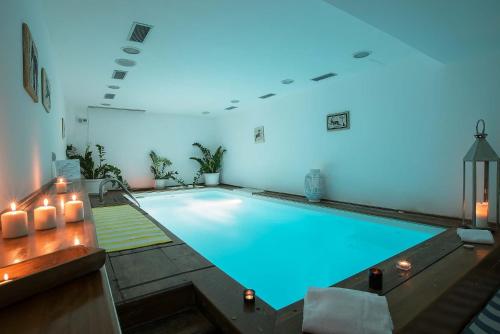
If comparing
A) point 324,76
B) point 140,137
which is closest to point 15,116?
point 324,76

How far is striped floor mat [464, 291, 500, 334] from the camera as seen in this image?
1.51 metres

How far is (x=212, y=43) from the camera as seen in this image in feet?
10.8

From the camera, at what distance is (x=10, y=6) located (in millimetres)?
1479

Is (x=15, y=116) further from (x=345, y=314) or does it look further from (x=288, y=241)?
(x=288, y=241)

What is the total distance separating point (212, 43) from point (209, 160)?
5.72m

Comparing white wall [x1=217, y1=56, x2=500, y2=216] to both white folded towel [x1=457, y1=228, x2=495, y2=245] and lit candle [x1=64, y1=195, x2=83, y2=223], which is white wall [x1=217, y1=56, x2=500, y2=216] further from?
lit candle [x1=64, y1=195, x2=83, y2=223]

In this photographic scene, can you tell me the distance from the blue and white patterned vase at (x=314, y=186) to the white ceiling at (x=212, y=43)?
179 cm

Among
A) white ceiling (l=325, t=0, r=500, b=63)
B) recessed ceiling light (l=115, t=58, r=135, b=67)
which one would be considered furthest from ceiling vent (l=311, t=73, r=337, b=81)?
recessed ceiling light (l=115, t=58, r=135, b=67)

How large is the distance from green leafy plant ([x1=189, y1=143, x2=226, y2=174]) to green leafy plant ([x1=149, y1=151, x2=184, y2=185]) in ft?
2.89

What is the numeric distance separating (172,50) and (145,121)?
16.6 feet

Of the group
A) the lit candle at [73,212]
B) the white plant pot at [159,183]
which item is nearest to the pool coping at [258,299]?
the lit candle at [73,212]

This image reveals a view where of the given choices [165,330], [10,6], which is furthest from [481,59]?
[10,6]

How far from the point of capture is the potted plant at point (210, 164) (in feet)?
28.1

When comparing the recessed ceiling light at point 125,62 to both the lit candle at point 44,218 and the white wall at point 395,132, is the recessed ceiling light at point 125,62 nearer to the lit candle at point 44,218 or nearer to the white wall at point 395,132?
the lit candle at point 44,218
